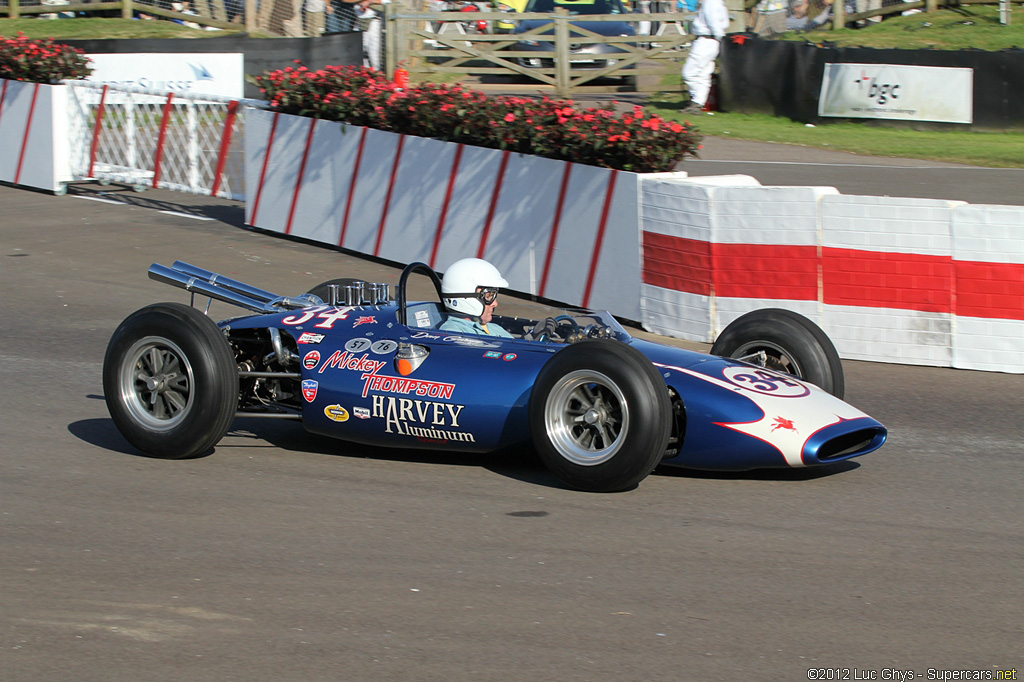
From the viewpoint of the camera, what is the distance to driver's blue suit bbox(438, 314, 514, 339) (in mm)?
6797

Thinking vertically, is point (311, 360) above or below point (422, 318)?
below

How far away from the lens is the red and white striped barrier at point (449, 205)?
36.3 feet

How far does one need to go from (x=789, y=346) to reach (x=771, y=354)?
217 mm

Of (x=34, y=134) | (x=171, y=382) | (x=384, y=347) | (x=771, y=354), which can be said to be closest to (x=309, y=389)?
(x=384, y=347)

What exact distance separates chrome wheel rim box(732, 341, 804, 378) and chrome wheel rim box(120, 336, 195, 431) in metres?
3.23

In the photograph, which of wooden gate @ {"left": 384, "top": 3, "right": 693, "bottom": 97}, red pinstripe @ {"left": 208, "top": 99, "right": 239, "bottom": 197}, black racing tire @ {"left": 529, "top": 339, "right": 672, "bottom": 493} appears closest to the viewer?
black racing tire @ {"left": 529, "top": 339, "right": 672, "bottom": 493}

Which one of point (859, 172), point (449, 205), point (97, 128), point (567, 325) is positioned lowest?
point (567, 325)

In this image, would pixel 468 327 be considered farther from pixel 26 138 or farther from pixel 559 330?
pixel 26 138

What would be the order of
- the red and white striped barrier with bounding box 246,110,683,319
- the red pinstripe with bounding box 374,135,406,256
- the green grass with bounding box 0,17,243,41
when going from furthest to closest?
the green grass with bounding box 0,17,243,41
the red pinstripe with bounding box 374,135,406,256
the red and white striped barrier with bounding box 246,110,683,319

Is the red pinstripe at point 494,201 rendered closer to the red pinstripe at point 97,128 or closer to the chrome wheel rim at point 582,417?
the chrome wheel rim at point 582,417

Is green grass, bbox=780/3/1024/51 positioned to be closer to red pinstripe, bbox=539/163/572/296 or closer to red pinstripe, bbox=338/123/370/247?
red pinstripe, bbox=338/123/370/247

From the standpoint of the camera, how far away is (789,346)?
6941 millimetres

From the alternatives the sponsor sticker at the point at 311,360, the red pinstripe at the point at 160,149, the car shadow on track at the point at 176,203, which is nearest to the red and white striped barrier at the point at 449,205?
the car shadow on track at the point at 176,203

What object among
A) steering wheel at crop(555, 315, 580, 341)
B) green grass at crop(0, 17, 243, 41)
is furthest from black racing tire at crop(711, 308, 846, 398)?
green grass at crop(0, 17, 243, 41)
